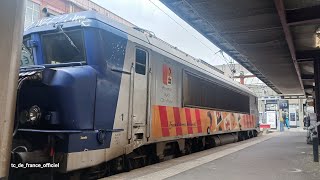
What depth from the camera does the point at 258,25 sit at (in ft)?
36.7

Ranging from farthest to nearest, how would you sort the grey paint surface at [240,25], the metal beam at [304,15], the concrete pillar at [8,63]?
1. the metal beam at [304,15]
2. the grey paint surface at [240,25]
3. the concrete pillar at [8,63]

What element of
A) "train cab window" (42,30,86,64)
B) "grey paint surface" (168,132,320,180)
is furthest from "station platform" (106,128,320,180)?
"train cab window" (42,30,86,64)

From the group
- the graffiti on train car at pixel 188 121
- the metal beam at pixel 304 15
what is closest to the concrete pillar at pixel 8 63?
the graffiti on train car at pixel 188 121

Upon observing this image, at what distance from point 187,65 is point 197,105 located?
1.41 meters

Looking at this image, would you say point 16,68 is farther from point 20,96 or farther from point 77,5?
point 77,5

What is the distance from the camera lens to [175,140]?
9.76 meters

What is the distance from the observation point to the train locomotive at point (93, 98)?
5727mm

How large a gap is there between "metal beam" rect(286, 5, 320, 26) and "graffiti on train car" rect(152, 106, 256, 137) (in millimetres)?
3907

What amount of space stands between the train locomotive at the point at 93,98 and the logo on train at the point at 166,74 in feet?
0.09

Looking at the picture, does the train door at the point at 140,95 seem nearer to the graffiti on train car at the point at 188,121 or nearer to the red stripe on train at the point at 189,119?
the graffiti on train car at the point at 188,121

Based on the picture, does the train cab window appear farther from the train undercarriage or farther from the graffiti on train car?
the graffiti on train car

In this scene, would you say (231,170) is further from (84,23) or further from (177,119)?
(84,23)

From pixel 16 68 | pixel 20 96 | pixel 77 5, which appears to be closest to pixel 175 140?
pixel 20 96

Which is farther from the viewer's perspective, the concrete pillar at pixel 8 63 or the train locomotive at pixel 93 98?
the train locomotive at pixel 93 98
